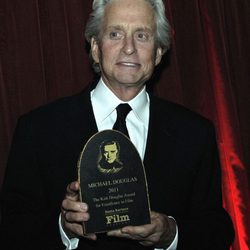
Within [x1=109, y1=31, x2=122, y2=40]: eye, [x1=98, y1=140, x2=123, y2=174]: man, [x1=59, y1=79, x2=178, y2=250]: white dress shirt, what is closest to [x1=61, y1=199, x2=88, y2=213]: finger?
[x1=98, y1=140, x2=123, y2=174]: man

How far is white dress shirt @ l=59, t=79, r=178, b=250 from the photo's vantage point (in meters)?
1.63

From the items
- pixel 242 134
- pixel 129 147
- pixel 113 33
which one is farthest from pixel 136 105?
pixel 242 134

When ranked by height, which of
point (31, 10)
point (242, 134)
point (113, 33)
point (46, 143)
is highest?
point (31, 10)

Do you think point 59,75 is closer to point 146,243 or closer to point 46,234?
point 46,234

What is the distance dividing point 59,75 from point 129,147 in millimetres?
719

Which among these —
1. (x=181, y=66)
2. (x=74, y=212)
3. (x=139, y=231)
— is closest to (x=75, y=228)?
(x=74, y=212)

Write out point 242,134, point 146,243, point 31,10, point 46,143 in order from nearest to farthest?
point 146,243 < point 46,143 < point 31,10 < point 242,134

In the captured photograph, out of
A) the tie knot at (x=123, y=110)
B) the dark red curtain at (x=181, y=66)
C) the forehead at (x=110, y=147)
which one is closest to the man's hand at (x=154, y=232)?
the forehead at (x=110, y=147)

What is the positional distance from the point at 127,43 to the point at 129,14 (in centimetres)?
11

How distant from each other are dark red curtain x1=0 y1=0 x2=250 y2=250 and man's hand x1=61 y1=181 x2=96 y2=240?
639 mm

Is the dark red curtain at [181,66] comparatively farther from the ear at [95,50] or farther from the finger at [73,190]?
the finger at [73,190]

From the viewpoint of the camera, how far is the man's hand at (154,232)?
1302mm

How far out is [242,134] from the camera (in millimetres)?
2201

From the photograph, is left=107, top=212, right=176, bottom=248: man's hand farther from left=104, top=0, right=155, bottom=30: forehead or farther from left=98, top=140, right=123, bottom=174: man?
left=104, top=0, right=155, bottom=30: forehead
